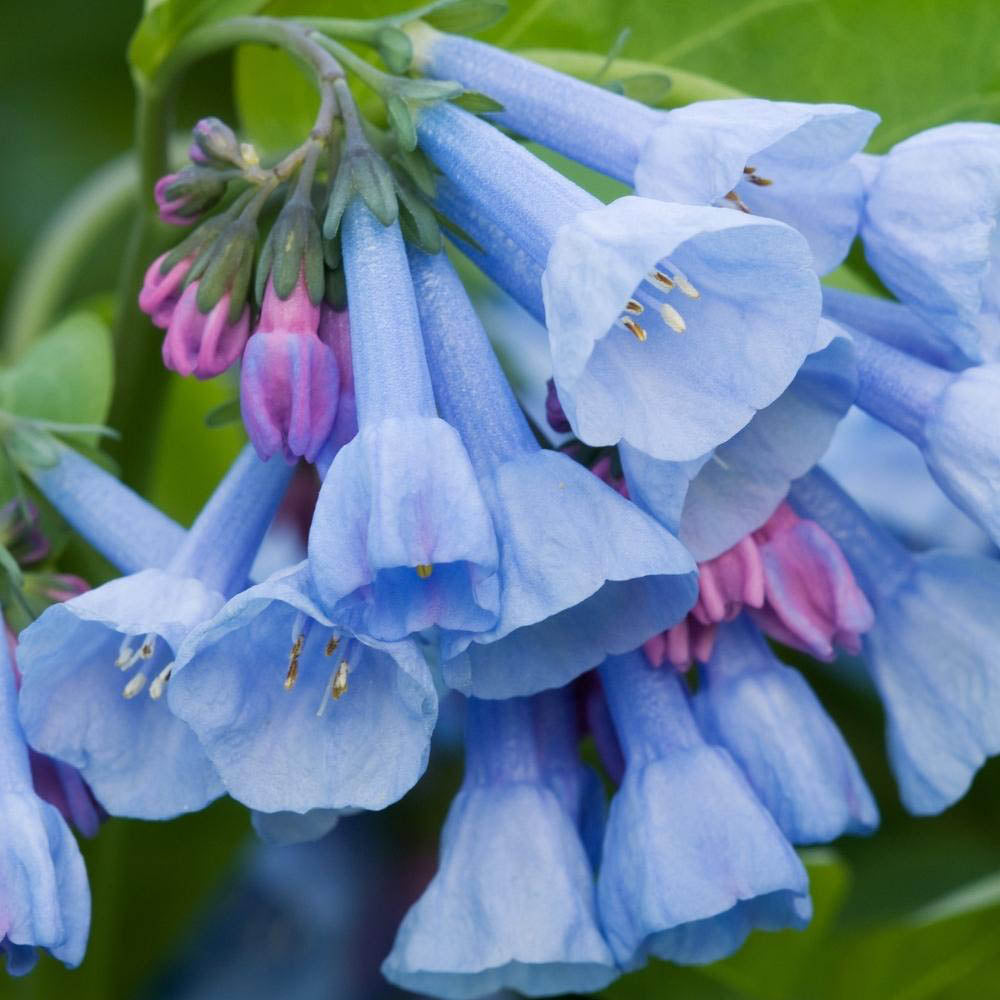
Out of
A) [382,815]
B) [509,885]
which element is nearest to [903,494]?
[382,815]

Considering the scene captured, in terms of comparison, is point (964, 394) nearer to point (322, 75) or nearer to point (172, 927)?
point (322, 75)

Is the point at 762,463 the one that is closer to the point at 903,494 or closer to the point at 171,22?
the point at 171,22

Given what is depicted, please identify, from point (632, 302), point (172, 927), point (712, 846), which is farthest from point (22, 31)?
point (712, 846)

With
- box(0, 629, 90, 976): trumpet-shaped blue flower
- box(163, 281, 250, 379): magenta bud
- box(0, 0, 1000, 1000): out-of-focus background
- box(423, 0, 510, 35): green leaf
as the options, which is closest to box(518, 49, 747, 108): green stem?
box(0, 0, 1000, 1000): out-of-focus background

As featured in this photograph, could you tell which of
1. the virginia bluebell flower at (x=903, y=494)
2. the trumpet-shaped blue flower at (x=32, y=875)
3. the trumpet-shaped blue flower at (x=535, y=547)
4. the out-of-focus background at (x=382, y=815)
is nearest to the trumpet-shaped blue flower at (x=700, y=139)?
the trumpet-shaped blue flower at (x=535, y=547)

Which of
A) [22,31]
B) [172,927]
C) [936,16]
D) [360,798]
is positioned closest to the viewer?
[360,798]

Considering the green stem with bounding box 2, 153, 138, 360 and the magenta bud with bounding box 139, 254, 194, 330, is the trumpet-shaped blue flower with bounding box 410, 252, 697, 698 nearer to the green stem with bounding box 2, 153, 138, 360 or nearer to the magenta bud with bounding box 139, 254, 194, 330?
the magenta bud with bounding box 139, 254, 194, 330
